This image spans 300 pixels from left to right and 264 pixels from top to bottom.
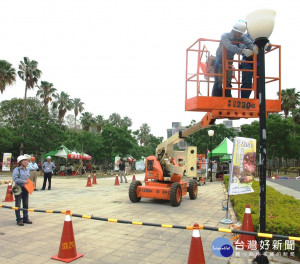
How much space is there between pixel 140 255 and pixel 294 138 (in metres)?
36.7

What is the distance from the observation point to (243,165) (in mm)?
6699

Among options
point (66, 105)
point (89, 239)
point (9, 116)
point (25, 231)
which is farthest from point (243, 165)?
point (9, 116)

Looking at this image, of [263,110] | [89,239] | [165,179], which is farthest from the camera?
[165,179]

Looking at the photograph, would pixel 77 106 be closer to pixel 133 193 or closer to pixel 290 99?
pixel 290 99

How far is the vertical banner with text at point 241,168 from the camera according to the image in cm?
650

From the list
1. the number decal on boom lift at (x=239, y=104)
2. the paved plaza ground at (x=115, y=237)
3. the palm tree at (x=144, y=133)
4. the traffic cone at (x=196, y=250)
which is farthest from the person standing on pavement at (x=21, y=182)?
the palm tree at (x=144, y=133)

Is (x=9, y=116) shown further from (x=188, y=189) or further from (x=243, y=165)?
(x=243, y=165)

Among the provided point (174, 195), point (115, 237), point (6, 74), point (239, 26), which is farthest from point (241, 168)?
point (6, 74)

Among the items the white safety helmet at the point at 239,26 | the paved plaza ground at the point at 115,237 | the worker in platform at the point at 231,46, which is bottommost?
the paved plaza ground at the point at 115,237

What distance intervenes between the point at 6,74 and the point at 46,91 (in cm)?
1335

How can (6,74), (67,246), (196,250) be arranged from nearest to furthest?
1. (196,250)
2. (67,246)
3. (6,74)

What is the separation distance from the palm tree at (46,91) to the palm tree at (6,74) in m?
12.3

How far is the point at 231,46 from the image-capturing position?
5590mm

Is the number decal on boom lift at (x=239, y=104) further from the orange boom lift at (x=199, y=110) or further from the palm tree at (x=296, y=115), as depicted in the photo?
the palm tree at (x=296, y=115)
